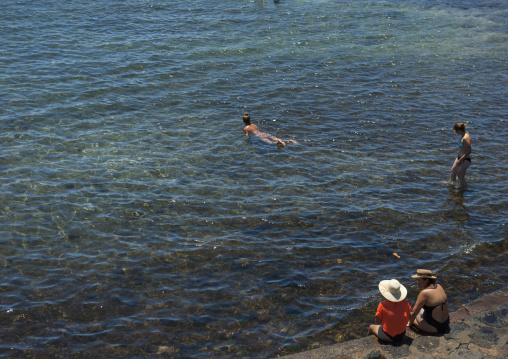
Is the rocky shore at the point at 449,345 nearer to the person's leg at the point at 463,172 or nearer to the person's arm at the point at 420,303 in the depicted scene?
the person's arm at the point at 420,303

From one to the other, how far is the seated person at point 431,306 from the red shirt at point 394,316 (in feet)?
1.64

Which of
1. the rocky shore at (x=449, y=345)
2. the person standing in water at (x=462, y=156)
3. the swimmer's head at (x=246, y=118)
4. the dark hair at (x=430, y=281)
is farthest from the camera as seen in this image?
the swimmer's head at (x=246, y=118)

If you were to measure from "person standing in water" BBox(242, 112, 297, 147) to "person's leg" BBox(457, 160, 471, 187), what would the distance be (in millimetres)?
6477

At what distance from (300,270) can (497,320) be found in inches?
190

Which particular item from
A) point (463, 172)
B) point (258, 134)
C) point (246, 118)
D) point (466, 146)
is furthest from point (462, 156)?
point (246, 118)

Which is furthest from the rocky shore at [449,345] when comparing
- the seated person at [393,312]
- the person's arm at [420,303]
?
the person's arm at [420,303]

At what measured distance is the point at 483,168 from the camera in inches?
714

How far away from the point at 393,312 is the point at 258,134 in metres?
11.3

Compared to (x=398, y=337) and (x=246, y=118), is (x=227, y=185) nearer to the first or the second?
(x=246, y=118)

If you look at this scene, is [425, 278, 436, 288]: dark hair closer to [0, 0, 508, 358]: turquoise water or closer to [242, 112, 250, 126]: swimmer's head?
[0, 0, 508, 358]: turquoise water

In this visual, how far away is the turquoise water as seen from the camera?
11641 millimetres

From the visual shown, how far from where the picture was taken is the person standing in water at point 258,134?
64.0 ft

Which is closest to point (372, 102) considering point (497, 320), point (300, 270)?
point (300, 270)

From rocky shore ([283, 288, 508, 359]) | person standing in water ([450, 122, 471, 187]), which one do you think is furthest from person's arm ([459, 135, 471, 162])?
rocky shore ([283, 288, 508, 359])
